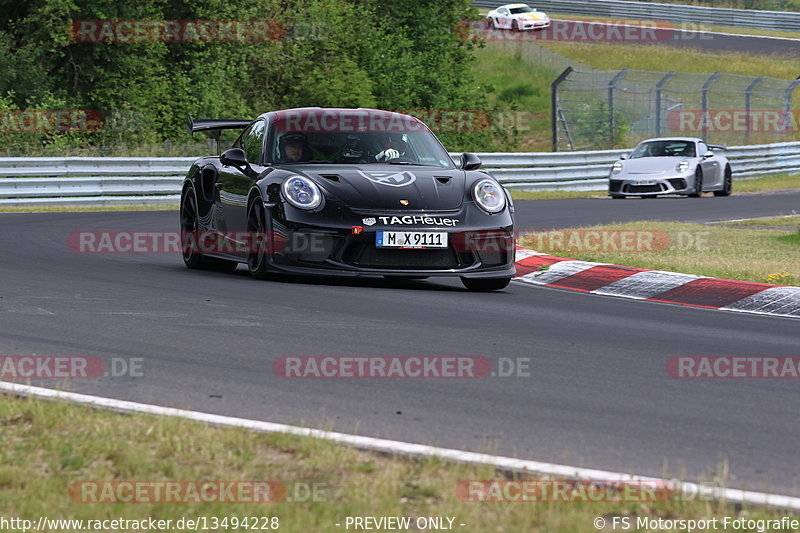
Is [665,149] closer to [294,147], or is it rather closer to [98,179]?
[98,179]

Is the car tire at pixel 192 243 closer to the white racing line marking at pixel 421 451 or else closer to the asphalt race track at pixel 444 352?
the asphalt race track at pixel 444 352

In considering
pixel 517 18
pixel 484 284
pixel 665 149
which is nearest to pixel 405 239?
pixel 484 284

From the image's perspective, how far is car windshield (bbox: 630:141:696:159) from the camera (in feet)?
82.5

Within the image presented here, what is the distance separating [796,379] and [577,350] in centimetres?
115

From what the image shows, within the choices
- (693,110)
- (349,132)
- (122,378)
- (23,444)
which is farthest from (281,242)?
(693,110)

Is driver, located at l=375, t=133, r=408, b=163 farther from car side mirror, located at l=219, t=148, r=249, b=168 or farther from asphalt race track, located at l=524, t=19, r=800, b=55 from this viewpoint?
asphalt race track, located at l=524, t=19, r=800, b=55

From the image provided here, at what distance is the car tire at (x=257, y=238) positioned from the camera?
9.47 m

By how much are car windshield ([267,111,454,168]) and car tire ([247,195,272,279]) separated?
57 cm

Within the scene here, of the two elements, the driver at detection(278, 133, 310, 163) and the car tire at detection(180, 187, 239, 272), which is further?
the car tire at detection(180, 187, 239, 272)

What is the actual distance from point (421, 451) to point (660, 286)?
625 centimetres

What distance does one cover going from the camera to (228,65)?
31297 millimetres

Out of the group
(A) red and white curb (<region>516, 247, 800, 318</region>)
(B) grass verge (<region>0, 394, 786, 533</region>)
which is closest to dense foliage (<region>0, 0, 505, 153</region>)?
(A) red and white curb (<region>516, 247, 800, 318</region>)

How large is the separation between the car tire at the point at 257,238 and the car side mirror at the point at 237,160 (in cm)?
42

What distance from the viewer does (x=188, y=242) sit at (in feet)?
36.9
